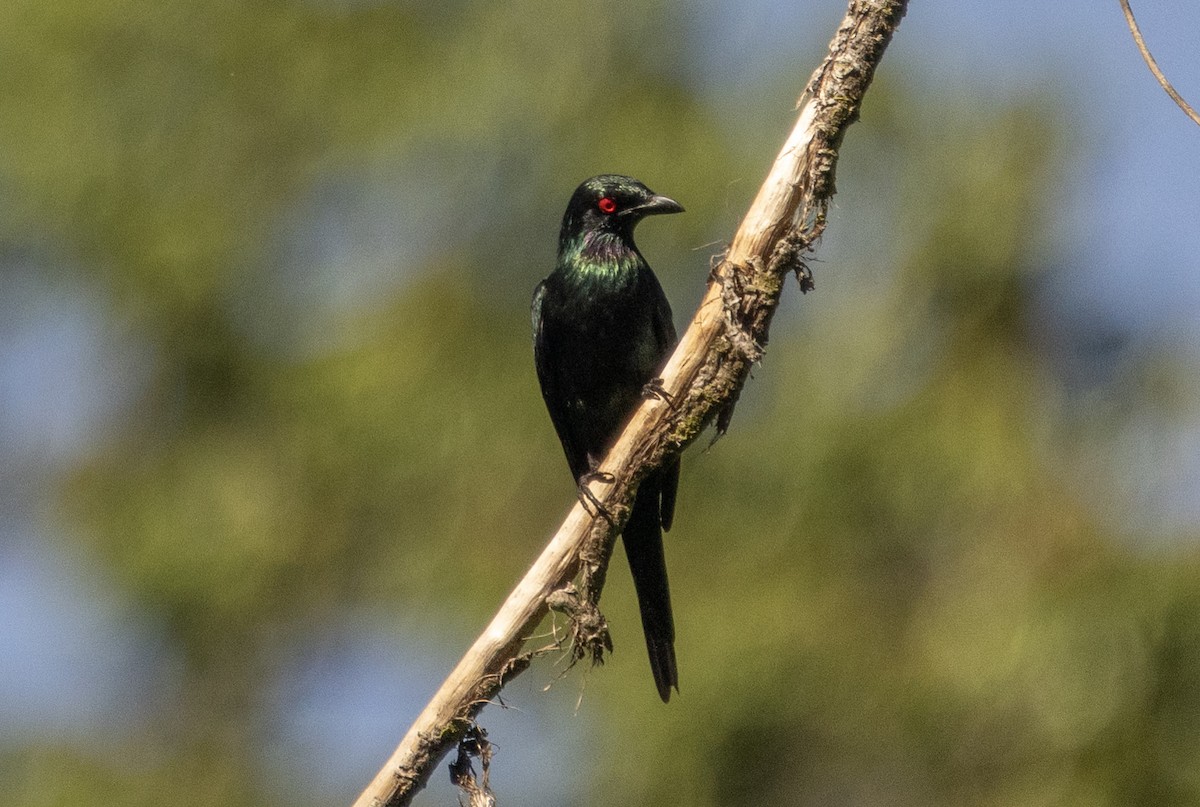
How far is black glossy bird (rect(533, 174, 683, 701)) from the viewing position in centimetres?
457

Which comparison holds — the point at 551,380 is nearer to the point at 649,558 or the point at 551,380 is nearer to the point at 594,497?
the point at 649,558

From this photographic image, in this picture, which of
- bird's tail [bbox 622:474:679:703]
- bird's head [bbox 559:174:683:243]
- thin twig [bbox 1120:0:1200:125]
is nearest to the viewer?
thin twig [bbox 1120:0:1200:125]

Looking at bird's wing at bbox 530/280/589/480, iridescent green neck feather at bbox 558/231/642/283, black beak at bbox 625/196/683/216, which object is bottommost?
bird's wing at bbox 530/280/589/480

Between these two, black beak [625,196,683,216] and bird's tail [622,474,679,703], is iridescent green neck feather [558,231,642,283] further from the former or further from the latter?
bird's tail [622,474,679,703]

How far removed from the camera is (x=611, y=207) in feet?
16.0

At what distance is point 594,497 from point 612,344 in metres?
1.25

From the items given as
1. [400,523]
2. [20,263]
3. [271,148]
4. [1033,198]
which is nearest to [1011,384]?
[1033,198]

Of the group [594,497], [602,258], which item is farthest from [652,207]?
[594,497]

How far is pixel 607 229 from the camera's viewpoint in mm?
4801

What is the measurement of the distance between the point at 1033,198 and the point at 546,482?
2.93m

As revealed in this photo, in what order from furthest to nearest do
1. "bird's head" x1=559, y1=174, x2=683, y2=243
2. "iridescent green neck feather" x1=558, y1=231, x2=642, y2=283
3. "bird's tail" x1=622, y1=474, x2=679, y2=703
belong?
"bird's head" x1=559, y1=174, x2=683, y2=243
"iridescent green neck feather" x1=558, y1=231, x2=642, y2=283
"bird's tail" x1=622, y1=474, x2=679, y2=703

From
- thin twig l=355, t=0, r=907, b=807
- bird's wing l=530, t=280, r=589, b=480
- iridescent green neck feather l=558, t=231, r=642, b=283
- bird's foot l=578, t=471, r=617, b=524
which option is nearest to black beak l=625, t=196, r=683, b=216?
iridescent green neck feather l=558, t=231, r=642, b=283

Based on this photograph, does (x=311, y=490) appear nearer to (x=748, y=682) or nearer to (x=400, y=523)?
(x=400, y=523)

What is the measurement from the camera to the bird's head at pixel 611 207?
4824mm
